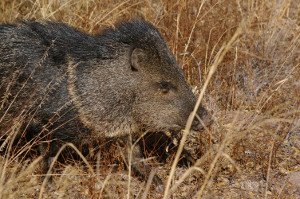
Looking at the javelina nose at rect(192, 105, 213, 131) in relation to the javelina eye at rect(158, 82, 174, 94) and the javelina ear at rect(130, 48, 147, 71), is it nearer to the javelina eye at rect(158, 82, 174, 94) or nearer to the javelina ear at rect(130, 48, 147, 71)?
the javelina eye at rect(158, 82, 174, 94)

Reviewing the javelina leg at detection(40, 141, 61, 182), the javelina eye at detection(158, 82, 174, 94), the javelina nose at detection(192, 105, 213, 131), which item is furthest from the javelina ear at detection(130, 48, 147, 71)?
the javelina leg at detection(40, 141, 61, 182)

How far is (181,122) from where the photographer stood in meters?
3.16

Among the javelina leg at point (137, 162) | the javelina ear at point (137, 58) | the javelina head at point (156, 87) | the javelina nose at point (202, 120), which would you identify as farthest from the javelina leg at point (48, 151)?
the javelina nose at point (202, 120)

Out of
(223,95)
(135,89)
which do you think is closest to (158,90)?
(135,89)

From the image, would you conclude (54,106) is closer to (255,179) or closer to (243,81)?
(255,179)

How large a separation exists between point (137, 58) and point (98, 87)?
0.31 metres

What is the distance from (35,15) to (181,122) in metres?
2.51

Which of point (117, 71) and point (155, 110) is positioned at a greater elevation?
point (117, 71)

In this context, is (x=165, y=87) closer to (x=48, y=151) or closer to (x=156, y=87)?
(x=156, y=87)

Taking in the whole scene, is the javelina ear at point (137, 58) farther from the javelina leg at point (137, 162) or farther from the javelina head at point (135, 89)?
the javelina leg at point (137, 162)

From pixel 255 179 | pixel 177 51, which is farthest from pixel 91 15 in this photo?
pixel 255 179

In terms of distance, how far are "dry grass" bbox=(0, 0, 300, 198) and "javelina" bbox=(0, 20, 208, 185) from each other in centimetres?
27

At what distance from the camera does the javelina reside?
3195 millimetres

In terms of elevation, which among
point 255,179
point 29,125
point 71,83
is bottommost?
point 255,179
